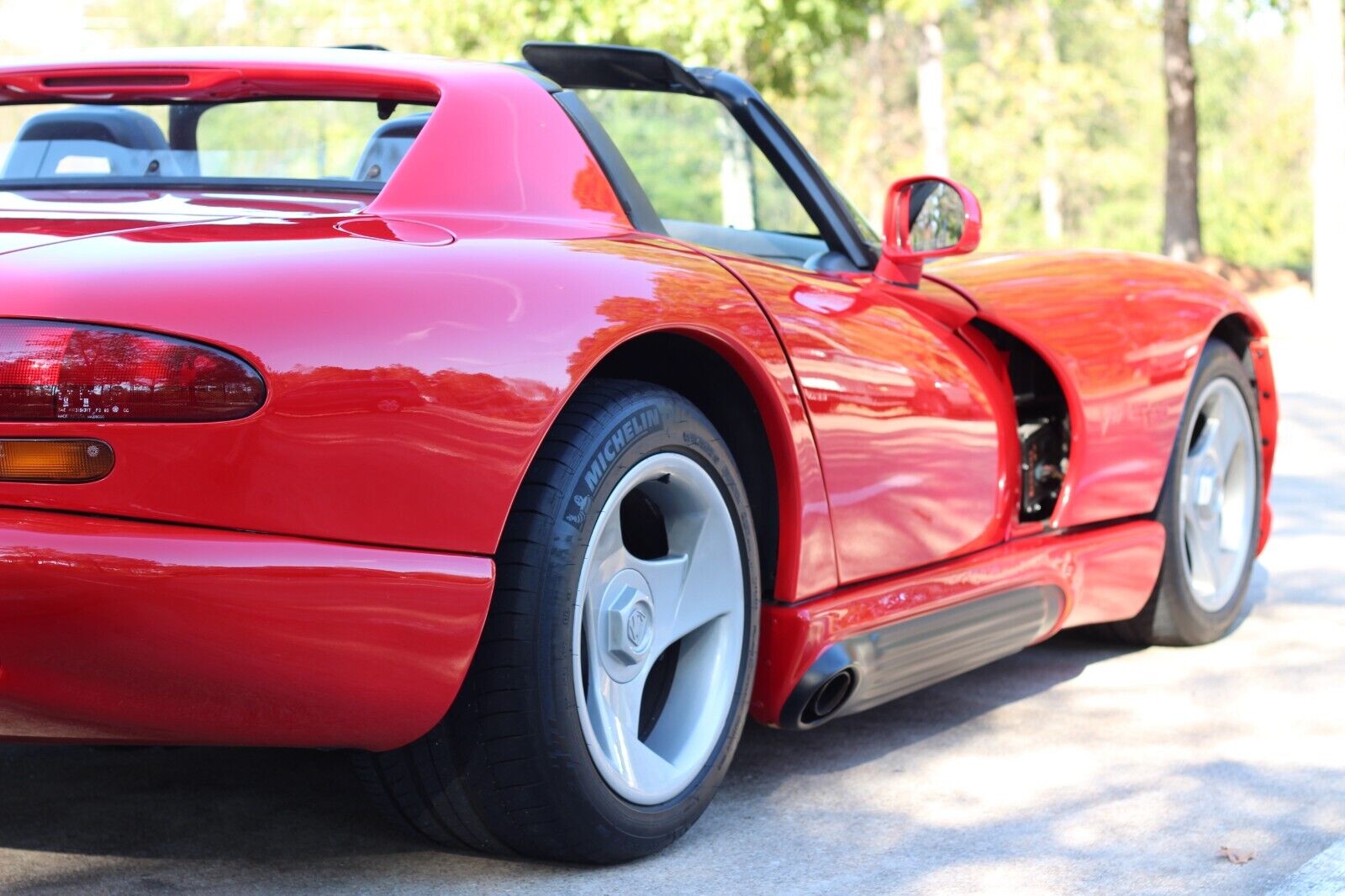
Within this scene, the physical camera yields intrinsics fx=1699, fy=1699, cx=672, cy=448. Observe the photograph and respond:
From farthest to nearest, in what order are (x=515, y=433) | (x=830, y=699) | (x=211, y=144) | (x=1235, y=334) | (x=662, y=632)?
(x=1235, y=334) < (x=211, y=144) < (x=830, y=699) < (x=662, y=632) < (x=515, y=433)

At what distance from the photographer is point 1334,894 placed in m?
2.67

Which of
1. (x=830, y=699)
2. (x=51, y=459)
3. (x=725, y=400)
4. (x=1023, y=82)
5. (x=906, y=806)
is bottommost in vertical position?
(x=1023, y=82)

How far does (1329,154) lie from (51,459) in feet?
60.0

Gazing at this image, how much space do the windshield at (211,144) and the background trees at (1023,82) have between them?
12061mm

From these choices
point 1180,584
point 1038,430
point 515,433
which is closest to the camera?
point 515,433

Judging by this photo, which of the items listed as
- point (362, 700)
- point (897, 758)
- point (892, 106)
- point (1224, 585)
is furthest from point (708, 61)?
point (892, 106)

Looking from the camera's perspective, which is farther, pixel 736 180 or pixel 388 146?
pixel 736 180

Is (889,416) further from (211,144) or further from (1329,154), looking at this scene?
(1329,154)

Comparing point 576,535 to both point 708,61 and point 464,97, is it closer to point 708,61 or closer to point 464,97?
point 464,97

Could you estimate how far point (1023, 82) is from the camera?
39.2 meters

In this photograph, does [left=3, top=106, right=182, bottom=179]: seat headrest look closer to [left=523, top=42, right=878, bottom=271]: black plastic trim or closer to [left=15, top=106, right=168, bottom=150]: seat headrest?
[left=15, top=106, right=168, bottom=150]: seat headrest

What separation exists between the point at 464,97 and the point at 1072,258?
2037 millimetres

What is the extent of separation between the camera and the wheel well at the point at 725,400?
9.84 feet

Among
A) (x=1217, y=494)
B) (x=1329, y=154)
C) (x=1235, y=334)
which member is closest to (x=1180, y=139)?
(x=1329, y=154)
